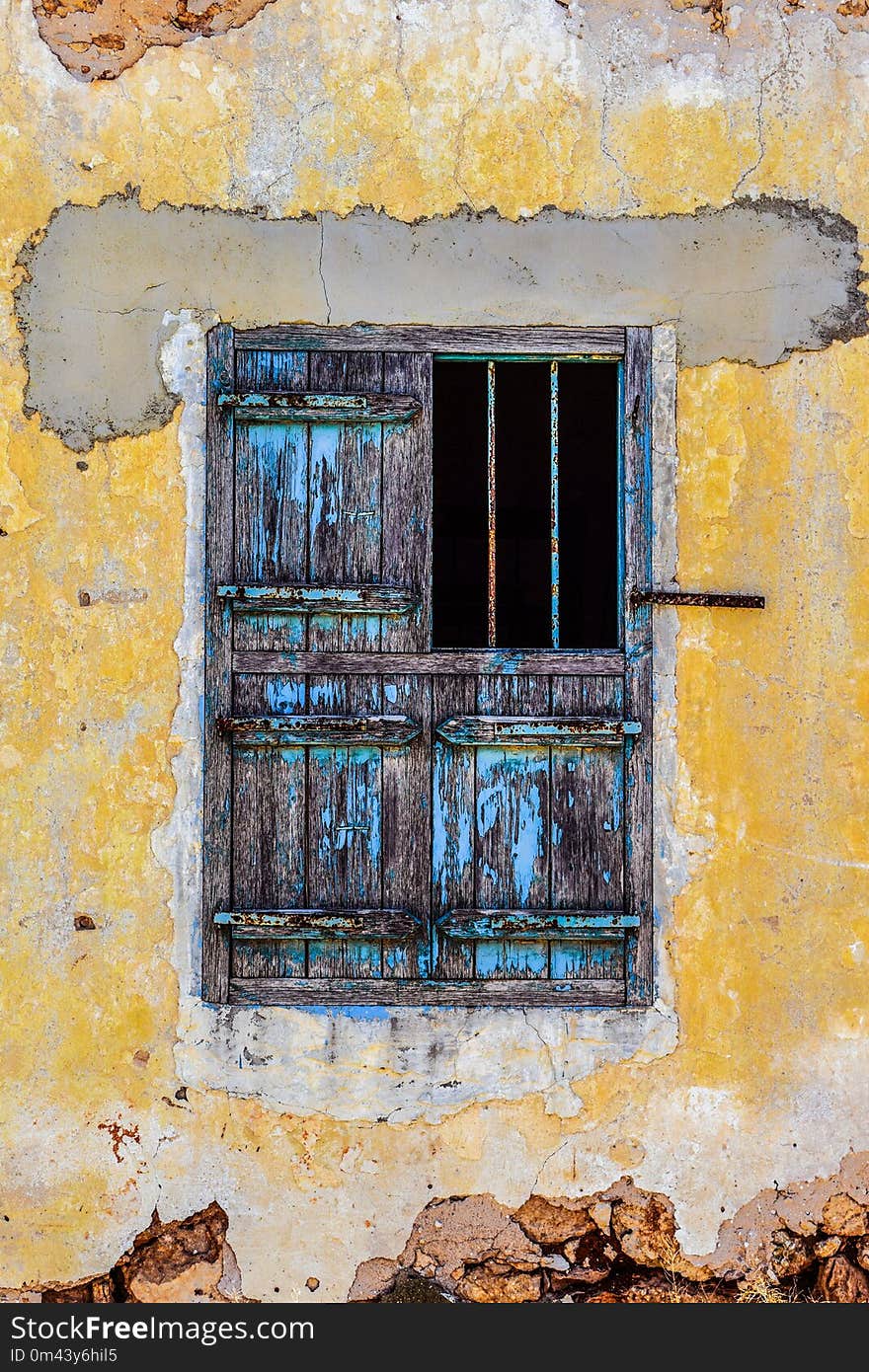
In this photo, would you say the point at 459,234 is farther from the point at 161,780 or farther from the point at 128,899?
the point at 128,899

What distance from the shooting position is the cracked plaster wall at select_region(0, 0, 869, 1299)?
2789mm

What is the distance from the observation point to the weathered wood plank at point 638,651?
9.28ft

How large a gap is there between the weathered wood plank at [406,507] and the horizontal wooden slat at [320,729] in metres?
0.22

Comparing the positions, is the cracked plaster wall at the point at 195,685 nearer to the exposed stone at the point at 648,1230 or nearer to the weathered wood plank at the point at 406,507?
the exposed stone at the point at 648,1230

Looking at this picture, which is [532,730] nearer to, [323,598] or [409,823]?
[409,823]

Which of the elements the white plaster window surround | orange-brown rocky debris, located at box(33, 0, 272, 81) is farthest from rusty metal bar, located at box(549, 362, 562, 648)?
orange-brown rocky debris, located at box(33, 0, 272, 81)

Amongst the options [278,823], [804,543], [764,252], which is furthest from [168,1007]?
[764,252]

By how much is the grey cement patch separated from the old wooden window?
0.10 meters

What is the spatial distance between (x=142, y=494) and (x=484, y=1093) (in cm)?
186

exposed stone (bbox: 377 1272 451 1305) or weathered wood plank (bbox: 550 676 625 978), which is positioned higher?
weathered wood plank (bbox: 550 676 625 978)

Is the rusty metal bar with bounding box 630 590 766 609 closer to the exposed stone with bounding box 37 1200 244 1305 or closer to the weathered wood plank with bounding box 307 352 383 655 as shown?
the weathered wood plank with bounding box 307 352 383 655

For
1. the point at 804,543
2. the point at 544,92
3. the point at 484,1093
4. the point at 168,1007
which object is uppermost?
the point at 544,92

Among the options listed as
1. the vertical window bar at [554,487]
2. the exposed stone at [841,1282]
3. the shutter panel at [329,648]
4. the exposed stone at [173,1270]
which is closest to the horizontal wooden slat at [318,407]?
the shutter panel at [329,648]

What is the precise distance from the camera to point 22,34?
9.17 feet
